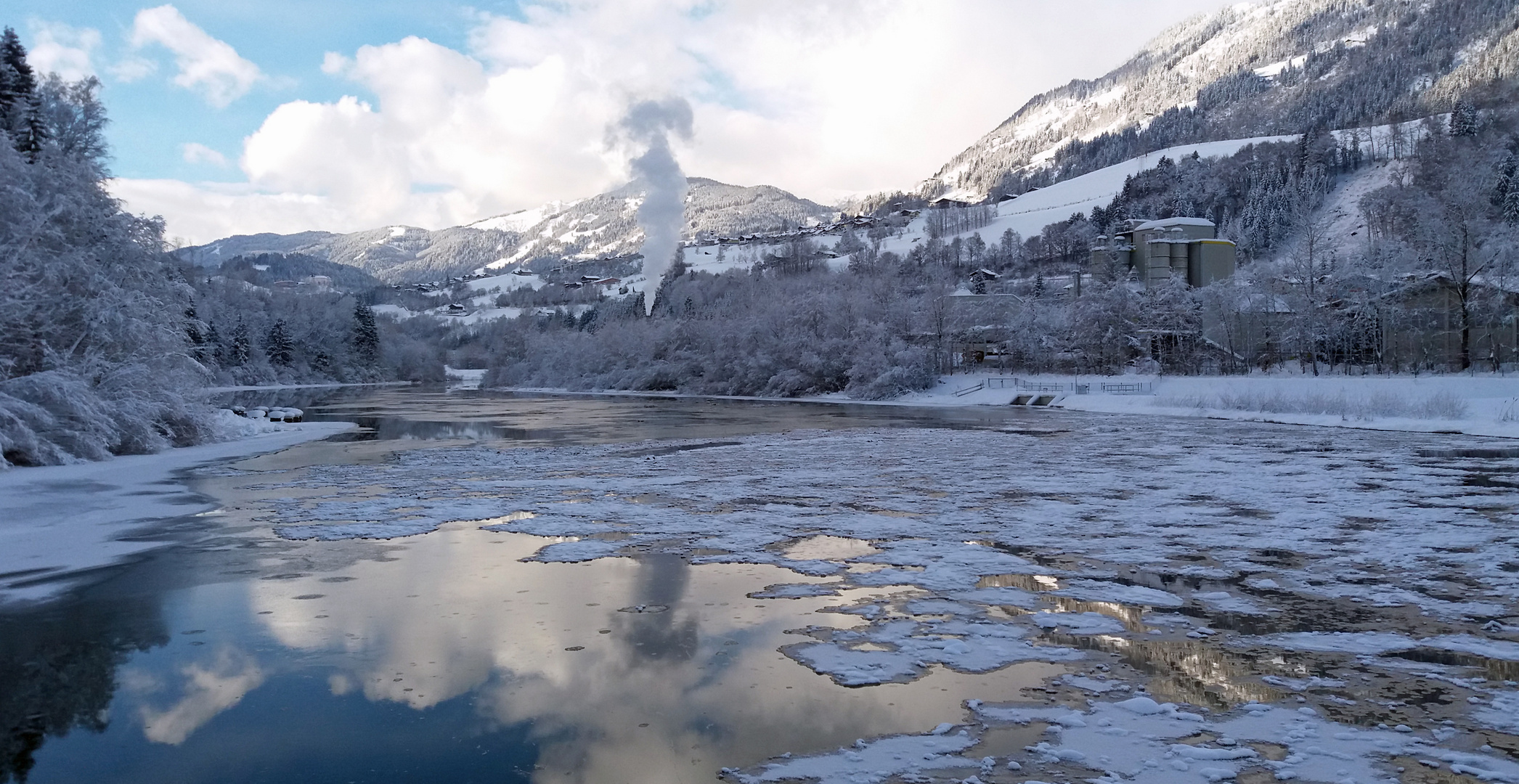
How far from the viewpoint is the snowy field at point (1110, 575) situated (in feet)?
16.6

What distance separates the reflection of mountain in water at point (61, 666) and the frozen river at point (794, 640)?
1.3 inches

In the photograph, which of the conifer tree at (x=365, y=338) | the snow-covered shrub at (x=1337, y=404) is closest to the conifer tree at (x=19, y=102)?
the snow-covered shrub at (x=1337, y=404)

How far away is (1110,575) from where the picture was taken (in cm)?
933

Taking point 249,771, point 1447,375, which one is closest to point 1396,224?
point 1447,375

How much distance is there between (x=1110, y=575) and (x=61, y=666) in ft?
29.4

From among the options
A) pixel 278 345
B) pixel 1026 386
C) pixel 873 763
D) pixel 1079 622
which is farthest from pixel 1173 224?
pixel 873 763

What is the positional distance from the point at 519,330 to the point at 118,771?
412 ft

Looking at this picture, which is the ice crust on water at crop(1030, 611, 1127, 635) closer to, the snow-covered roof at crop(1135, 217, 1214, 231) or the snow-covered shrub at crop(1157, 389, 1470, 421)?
the snow-covered shrub at crop(1157, 389, 1470, 421)

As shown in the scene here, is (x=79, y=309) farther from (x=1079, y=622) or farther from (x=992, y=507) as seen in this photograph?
(x=1079, y=622)

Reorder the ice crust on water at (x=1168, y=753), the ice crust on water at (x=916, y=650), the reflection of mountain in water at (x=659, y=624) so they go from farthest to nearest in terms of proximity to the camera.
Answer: the reflection of mountain in water at (x=659, y=624), the ice crust on water at (x=916, y=650), the ice crust on water at (x=1168, y=753)

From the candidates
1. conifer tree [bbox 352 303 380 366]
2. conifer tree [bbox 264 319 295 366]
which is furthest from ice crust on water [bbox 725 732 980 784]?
conifer tree [bbox 352 303 380 366]

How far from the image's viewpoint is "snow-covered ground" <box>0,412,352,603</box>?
32.9 feet

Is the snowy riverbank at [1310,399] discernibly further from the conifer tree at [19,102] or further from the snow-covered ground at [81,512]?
the conifer tree at [19,102]

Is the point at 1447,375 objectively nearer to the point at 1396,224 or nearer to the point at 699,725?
the point at 699,725
